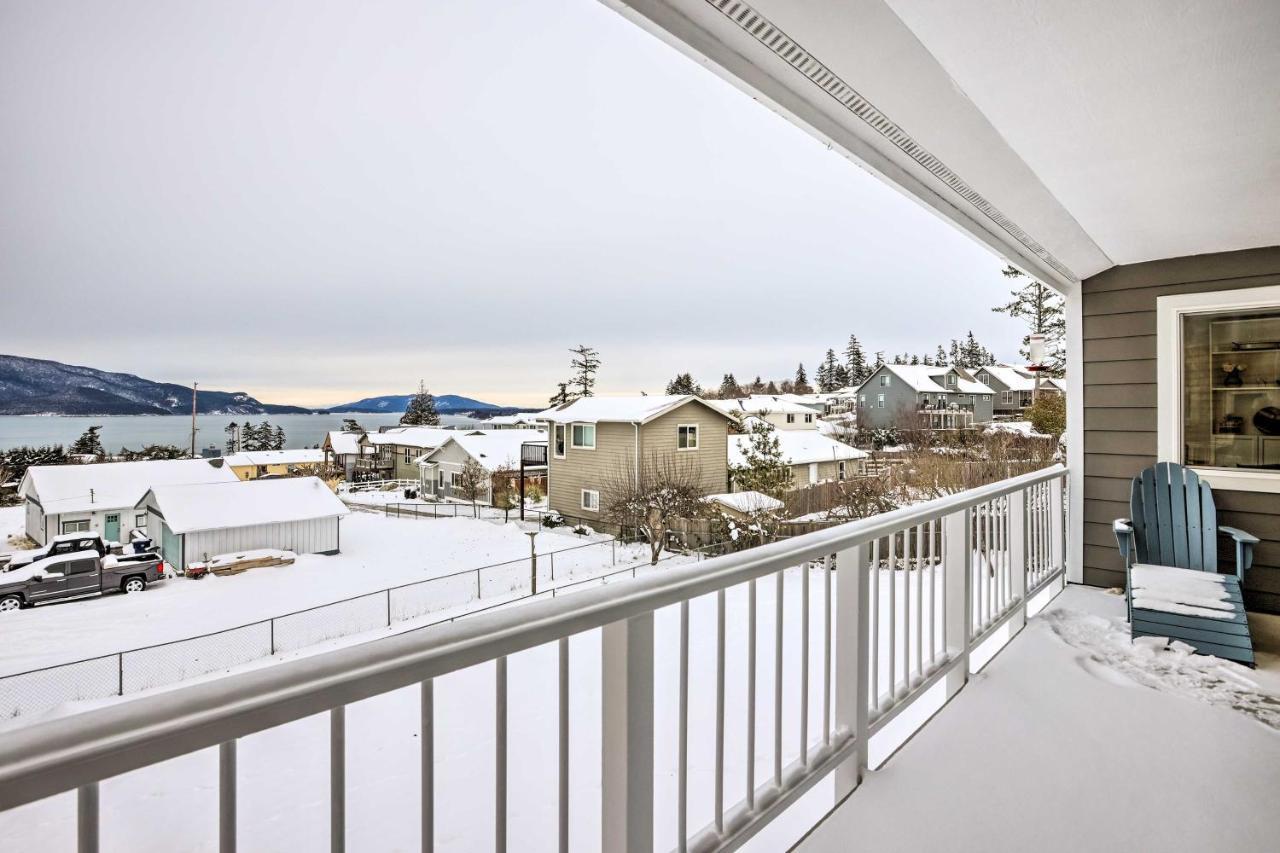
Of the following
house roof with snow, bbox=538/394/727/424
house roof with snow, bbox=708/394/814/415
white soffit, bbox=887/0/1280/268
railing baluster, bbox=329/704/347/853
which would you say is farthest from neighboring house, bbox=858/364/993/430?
railing baluster, bbox=329/704/347/853

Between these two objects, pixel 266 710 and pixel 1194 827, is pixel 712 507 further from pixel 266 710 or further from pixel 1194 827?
pixel 266 710

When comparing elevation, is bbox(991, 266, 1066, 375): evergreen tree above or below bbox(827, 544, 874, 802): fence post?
above

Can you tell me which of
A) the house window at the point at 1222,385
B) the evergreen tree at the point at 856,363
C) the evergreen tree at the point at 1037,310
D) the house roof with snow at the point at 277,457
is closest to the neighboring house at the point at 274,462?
the house roof with snow at the point at 277,457

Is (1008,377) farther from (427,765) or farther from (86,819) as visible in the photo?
(86,819)

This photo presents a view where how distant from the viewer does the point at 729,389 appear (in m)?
6.13

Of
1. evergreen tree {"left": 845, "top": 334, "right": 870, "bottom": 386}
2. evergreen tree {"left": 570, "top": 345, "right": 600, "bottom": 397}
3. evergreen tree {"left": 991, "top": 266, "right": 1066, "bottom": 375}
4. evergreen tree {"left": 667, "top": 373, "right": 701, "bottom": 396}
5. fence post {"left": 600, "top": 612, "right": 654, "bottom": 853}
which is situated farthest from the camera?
evergreen tree {"left": 991, "top": 266, "right": 1066, "bottom": 375}

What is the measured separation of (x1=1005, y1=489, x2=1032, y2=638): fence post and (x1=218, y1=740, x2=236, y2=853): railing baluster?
130 inches

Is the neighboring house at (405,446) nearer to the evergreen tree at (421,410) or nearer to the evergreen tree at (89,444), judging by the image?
the evergreen tree at (421,410)

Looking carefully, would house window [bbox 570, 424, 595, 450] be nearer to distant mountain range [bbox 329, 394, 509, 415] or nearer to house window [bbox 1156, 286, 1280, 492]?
distant mountain range [bbox 329, 394, 509, 415]

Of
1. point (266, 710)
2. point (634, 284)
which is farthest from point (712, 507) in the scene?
point (266, 710)

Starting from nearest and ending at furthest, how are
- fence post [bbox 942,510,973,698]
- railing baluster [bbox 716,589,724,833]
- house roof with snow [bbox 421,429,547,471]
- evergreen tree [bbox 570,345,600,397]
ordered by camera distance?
railing baluster [bbox 716,589,724,833] < fence post [bbox 942,510,973,698] < house roof with snow [bbox 421,429,547,471] < evergreen tree [bbox 570,345,600,397]

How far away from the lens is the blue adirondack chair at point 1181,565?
281cm

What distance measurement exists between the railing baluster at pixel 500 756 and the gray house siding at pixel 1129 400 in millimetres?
4287

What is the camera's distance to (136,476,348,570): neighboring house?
5.90 ft
